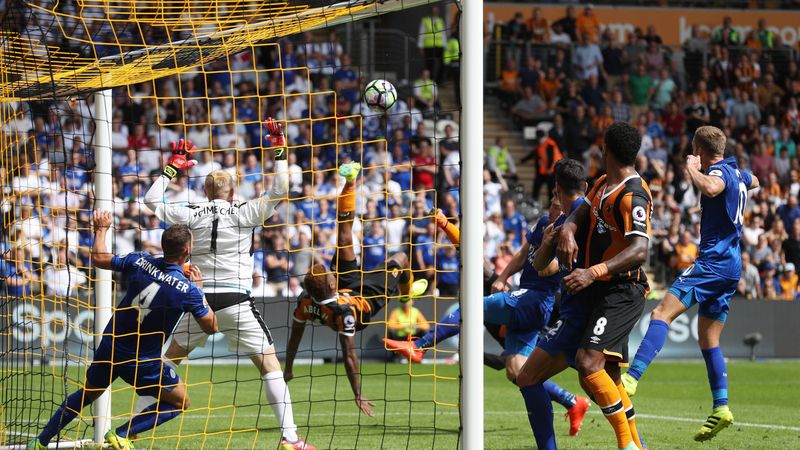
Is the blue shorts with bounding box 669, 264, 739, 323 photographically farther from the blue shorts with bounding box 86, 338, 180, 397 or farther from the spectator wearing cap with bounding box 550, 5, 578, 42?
the spectator wearing cap with bounding box 550, 5, 578, 42

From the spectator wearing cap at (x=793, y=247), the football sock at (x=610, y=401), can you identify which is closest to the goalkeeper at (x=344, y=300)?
the football sock at (x=610, y=401)

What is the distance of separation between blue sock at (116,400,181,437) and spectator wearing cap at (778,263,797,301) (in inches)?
662

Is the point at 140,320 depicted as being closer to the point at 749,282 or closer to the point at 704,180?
the point at 704,180

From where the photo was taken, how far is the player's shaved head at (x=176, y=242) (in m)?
7.91

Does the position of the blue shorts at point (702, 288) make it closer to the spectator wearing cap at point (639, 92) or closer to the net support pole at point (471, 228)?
the net support pole at point (471, 228)

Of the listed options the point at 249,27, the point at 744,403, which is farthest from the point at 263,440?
the point at 744,403

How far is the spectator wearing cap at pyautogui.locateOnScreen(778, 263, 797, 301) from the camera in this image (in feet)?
72.9

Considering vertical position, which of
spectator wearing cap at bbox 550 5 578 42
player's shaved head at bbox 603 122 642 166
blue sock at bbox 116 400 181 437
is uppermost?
spectator wearing cap at bbox 550 5 578 42

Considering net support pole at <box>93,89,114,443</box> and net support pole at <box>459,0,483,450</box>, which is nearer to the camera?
net support pole at <box>459,0,483,450</box>

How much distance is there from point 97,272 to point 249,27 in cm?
252

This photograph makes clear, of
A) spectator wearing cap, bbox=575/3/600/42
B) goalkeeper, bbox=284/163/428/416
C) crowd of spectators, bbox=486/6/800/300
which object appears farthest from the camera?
spectator wearing cap, bbox=575/3/600/42

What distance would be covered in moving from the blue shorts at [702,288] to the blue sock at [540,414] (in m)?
1.96

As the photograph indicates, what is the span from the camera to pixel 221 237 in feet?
29.2

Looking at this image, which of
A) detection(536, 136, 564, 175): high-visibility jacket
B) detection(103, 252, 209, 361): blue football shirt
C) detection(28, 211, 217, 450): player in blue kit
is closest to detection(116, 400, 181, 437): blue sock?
detection(28, 211, 217, 450): player in blue kit
